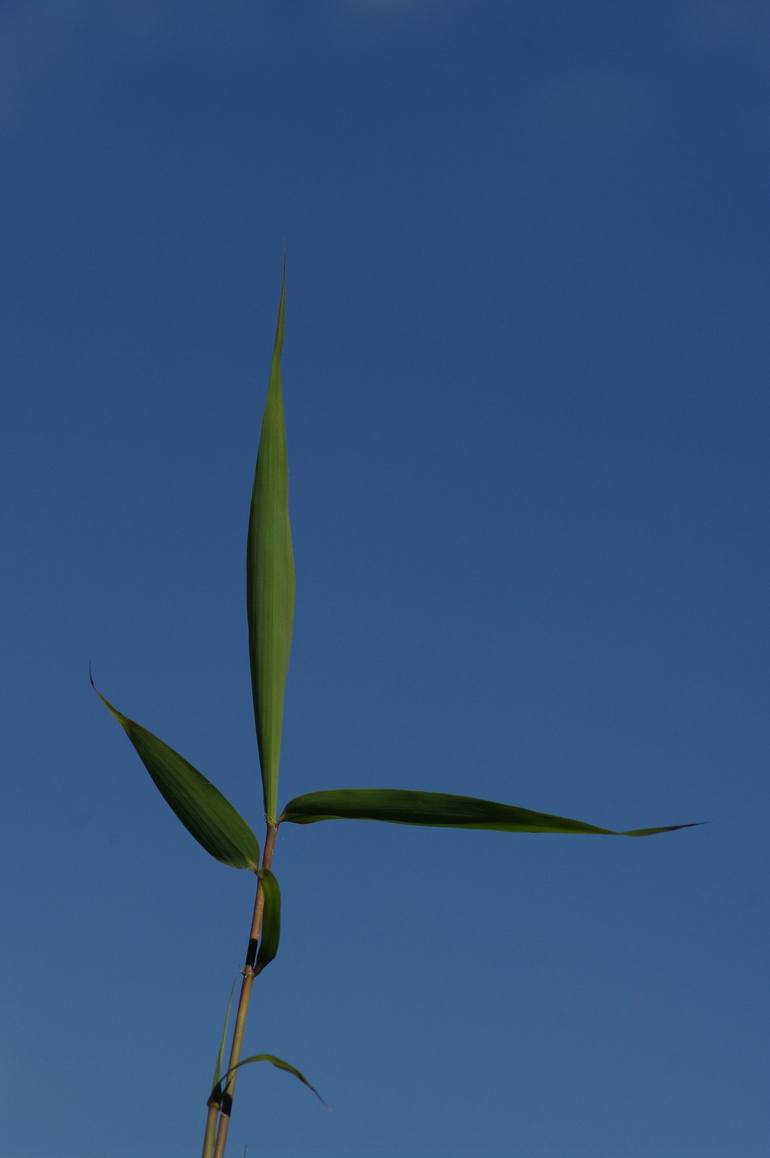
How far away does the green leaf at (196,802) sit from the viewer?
2277 millimetres

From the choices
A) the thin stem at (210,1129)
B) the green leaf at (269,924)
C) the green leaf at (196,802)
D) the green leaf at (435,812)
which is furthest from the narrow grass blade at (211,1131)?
the green leaf at (435,812)

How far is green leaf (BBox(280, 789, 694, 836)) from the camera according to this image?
2152 mm

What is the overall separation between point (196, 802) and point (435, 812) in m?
0.40

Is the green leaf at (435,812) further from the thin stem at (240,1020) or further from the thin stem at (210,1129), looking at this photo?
the thin stem at (210,1129)

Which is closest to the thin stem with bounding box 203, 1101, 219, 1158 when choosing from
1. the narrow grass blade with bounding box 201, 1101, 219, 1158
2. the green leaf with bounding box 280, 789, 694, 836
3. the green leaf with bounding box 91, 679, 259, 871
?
the narrow grass blade with bounding box 201, 1101, 219, 1158

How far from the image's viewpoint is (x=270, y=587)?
2.40 metres

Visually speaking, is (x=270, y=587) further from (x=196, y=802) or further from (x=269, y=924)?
(x=269, y=924)

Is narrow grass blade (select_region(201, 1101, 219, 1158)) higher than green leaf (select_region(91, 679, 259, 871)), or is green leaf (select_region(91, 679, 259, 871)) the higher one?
green leaf (select_region(91, 679, 259, 871))

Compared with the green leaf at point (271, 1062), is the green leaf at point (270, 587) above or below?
above

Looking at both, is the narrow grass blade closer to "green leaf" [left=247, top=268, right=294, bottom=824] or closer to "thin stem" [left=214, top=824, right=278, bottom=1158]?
"thin stem" [left=214, top=824, right=278, bottom=1158]

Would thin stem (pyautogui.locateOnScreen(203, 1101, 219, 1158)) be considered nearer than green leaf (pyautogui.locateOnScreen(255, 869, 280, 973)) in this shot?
Yes

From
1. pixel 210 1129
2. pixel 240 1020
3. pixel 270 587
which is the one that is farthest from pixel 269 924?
pixel 270 587

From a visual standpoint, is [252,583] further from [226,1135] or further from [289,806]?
[226,1135]

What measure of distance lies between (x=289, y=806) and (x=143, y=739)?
0.28 m
